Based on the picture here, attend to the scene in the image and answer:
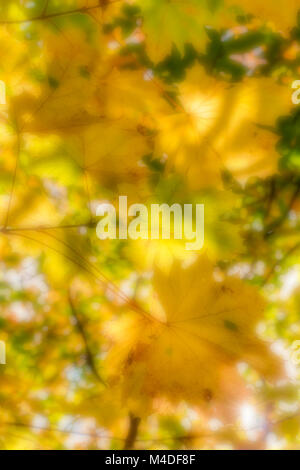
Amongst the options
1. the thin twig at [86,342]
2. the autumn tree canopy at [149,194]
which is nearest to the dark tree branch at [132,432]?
the autumn tree canopy at [149,194]

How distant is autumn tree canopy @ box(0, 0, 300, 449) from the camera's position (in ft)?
2.44

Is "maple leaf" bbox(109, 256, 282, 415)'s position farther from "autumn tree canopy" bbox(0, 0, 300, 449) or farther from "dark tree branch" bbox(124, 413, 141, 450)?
"dark tree branch" bbox(124, 413, 141, 450)

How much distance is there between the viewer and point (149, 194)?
786 mm

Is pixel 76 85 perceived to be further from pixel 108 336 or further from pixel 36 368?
pixel 36 368

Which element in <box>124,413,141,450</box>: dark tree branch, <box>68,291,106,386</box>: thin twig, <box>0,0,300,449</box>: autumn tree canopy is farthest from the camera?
<box>68,291,106,386</box>: thin twig

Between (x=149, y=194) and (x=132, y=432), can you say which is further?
(x=132, y=432)

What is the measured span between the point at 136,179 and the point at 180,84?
0.88 ft

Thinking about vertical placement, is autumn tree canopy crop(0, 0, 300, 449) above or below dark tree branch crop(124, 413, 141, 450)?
above

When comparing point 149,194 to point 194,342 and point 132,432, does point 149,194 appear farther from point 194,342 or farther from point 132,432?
point 132,432

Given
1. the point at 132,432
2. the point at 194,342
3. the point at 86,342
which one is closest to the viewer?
the point at 194,342

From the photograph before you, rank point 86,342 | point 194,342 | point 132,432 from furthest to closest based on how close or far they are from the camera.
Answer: point 86,342, point 132,432, point 194,342

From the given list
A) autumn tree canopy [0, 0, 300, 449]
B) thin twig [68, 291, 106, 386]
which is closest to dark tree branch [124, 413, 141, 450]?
autumn tree canopy [0, 0, 300, 449]

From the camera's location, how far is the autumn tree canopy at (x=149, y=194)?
745mm

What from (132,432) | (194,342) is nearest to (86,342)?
(132,432)
